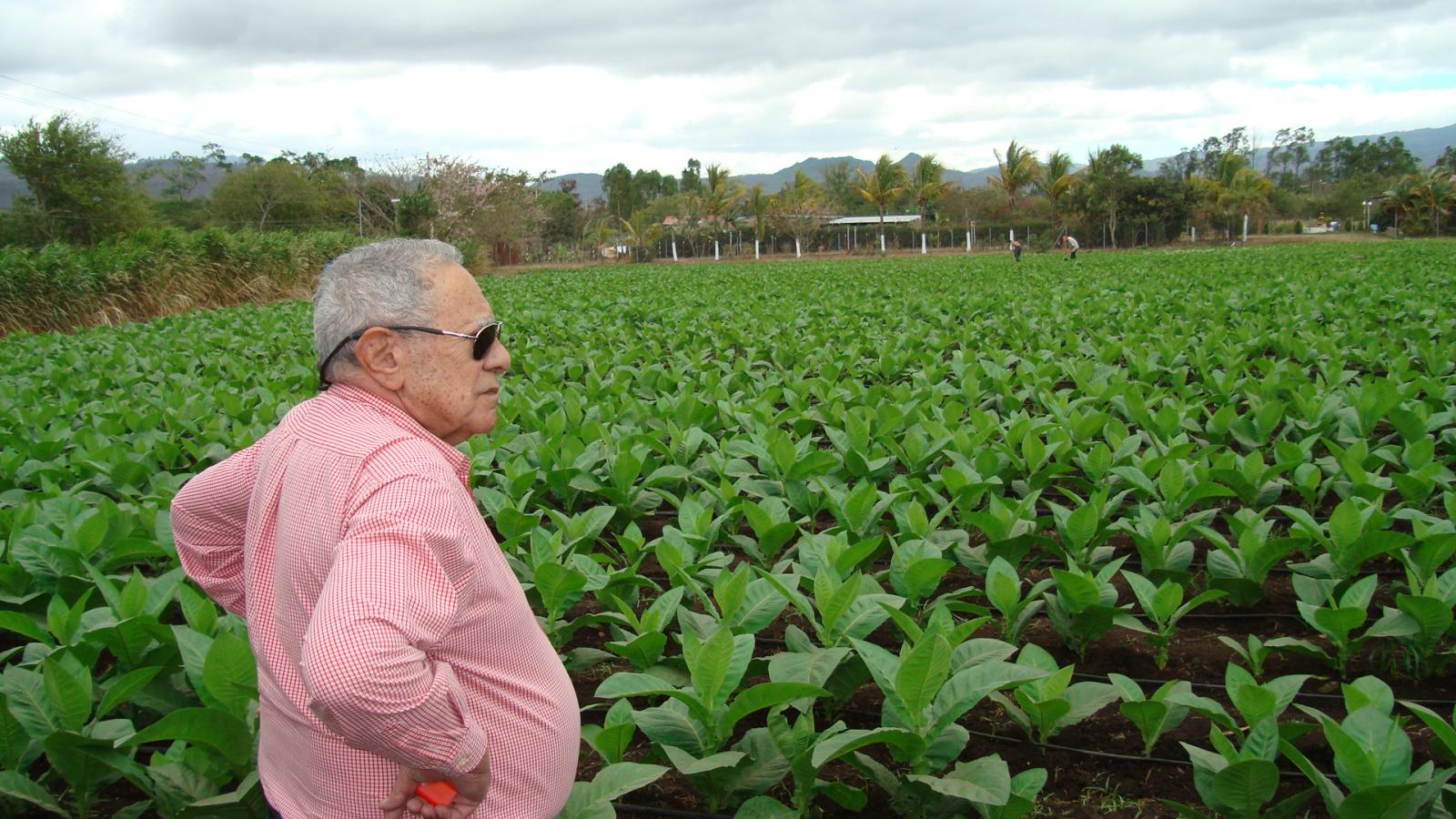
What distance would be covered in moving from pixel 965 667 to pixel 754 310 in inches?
508

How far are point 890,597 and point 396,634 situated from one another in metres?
2.07

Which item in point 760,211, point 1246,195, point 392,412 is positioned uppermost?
point 760,211

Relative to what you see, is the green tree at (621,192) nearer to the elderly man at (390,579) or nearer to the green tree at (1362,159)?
the green tree at (1362,159)

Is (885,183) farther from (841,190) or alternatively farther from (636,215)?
(841,190)

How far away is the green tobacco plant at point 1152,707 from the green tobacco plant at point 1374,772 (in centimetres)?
34

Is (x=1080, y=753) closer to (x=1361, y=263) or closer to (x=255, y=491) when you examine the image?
(x=255, y=491)

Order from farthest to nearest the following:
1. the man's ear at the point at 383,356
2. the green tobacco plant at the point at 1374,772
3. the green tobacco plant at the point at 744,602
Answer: the green tobacco plant at the point at 744,602, the green tobacco plant at the point at 1374,772, the man's ear at the point at 383,356

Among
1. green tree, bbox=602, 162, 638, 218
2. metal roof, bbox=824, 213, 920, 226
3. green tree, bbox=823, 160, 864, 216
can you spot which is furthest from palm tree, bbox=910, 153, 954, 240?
green tree, bbox=602, 162, 638, 218

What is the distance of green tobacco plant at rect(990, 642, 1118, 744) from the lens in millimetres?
2791

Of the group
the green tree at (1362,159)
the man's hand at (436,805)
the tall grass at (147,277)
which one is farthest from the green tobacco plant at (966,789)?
the green tree at (1362,159)

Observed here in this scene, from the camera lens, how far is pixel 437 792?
1.53 m

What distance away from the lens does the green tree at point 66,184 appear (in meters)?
38.4

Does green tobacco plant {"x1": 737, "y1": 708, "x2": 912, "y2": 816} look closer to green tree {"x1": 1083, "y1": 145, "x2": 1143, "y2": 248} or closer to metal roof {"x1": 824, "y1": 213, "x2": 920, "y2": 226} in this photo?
green tree {"x1": 1083, "y1": 145, "x2": 1143, "y2": 248}

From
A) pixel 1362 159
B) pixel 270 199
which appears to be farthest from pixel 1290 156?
pixel 270 199
